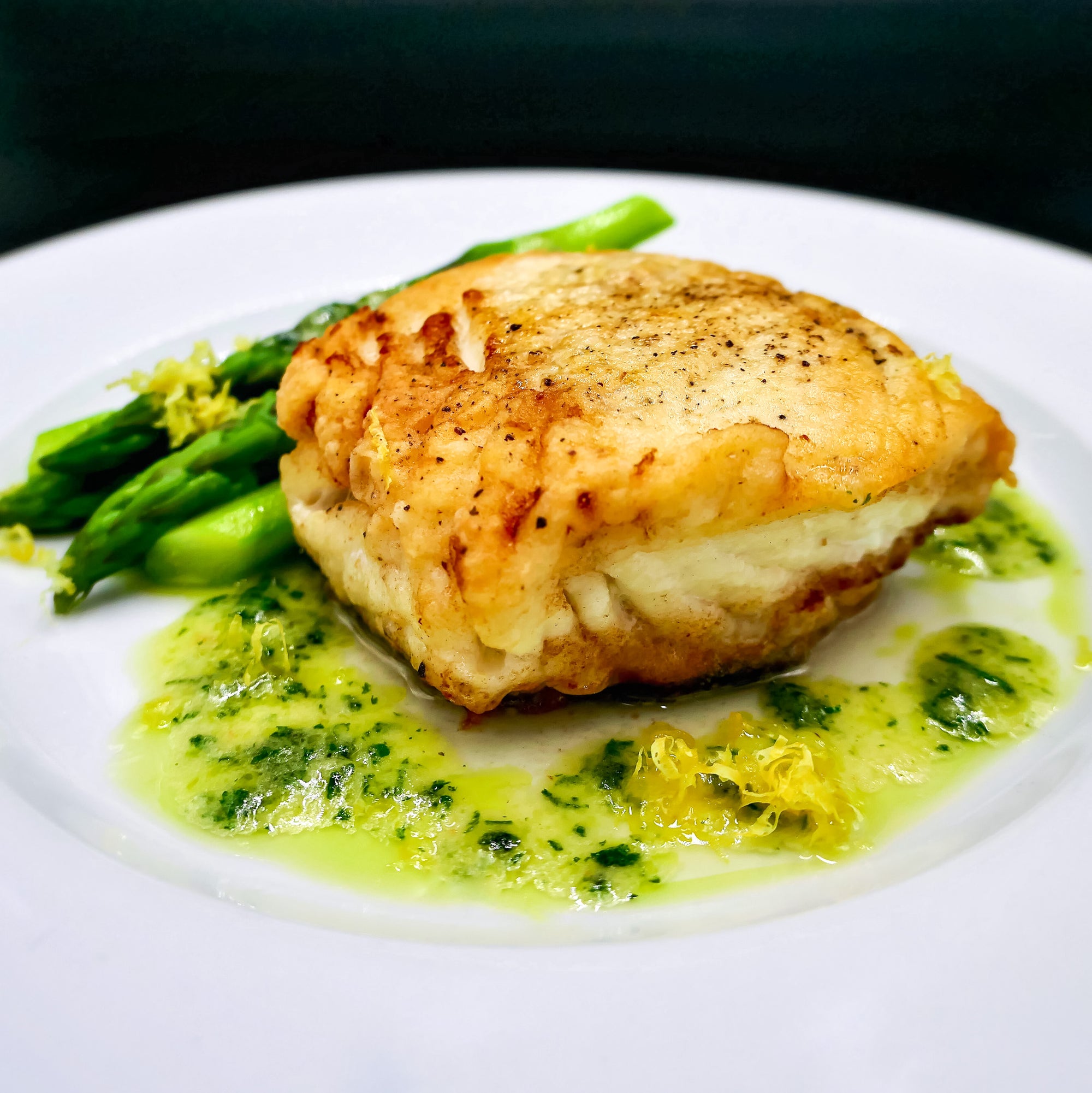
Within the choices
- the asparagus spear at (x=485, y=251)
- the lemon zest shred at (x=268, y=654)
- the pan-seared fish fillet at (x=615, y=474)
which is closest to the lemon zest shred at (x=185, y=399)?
the asparagus spear at (x=485, y=251)

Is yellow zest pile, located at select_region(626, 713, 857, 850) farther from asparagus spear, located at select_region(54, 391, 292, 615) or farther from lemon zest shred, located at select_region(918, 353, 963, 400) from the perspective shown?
asparagus spear, located at select_region(54, 391, 292, 615)

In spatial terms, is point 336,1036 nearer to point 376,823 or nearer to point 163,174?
point 376,823

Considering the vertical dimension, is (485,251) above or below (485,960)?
above

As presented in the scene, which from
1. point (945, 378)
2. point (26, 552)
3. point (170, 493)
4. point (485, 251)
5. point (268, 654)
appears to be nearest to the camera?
point (945, 378)

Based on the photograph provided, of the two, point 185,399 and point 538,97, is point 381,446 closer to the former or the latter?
point 185,399

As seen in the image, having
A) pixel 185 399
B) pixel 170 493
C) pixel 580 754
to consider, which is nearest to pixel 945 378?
pixel 580 754

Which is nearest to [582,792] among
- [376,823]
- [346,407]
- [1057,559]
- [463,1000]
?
[376,823]

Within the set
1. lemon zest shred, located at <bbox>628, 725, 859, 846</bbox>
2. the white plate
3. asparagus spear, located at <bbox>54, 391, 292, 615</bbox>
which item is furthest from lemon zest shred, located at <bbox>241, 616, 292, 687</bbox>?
lemon zest shred, located at <bbox>628, 725, 859, 846</bbox>
